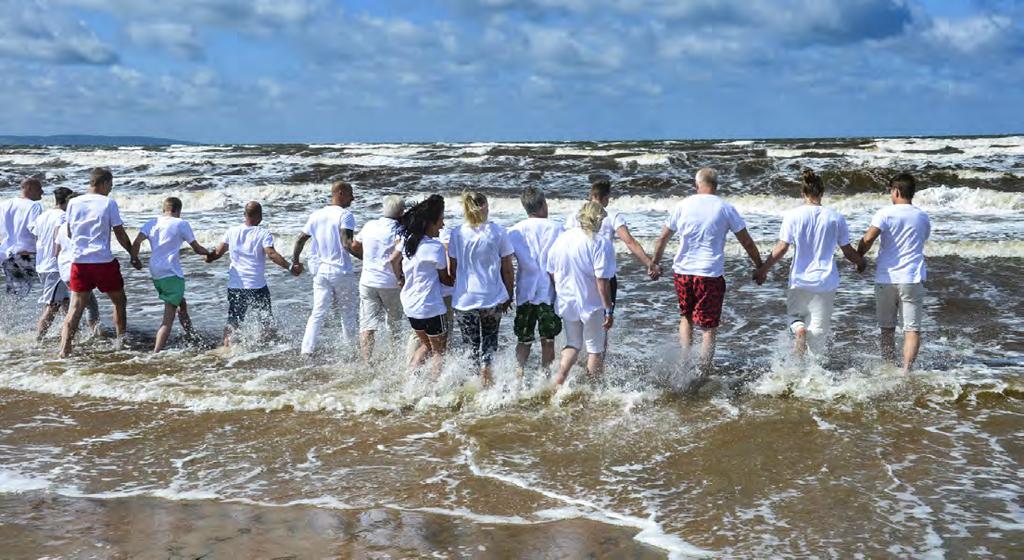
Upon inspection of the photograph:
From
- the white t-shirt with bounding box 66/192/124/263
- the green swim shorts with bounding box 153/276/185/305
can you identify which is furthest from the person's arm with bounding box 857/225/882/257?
the white t-shirt with bounding box 66/192/124/263

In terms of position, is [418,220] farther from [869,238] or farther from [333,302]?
[869,238]

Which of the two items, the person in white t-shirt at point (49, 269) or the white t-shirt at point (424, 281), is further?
the person in white t-shirt at point (49, 269)

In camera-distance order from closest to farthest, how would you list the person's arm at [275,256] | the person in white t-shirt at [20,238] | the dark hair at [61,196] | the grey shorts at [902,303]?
the grey shorts at [902,303]
the person's arm at [275,256]
the dark hair at [61,196]
the person in white t-shirt at [20,238]

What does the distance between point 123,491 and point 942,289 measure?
10650 mm

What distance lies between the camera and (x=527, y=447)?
19.3 ft

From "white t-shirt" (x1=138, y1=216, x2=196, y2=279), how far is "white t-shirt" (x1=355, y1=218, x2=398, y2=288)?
225 cm

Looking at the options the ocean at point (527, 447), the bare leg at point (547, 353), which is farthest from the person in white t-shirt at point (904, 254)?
the bare leg at point (547, 353)

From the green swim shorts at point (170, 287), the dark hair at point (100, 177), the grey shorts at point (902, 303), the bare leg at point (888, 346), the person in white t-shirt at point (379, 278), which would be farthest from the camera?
the green swim shorts at point (170, 287)

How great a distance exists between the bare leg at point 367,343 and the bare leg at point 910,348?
473cm

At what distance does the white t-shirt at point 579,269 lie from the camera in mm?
6594

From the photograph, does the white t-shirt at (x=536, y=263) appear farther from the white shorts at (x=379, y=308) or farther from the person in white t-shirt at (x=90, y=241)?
the person in white t-shirt at (x=90, y=241)

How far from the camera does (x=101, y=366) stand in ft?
27.0

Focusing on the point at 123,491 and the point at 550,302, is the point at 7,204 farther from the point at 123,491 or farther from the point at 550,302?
the point at 550,302

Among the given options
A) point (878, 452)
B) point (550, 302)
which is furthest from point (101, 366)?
point (878, 452)
